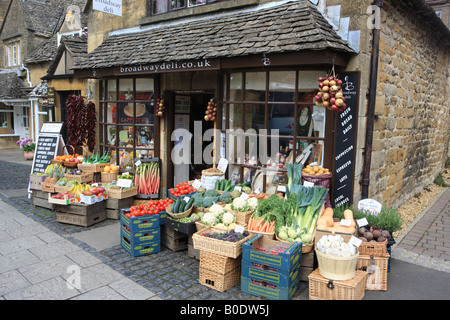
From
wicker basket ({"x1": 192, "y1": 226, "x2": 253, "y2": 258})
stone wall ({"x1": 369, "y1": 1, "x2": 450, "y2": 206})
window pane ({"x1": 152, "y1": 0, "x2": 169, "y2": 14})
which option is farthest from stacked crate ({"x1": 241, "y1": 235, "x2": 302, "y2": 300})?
window pane ({"x1": 152, "y1": 0, "x2": 169, "y2": 14})

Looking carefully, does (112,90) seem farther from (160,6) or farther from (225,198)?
(225,198)

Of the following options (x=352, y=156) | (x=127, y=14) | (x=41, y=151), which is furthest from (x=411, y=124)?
(x=41, y=151)

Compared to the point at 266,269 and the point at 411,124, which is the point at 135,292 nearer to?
the point at 266,269

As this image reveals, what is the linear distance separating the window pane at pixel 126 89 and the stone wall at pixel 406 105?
19.1 feet

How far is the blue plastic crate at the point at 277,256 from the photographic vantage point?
418cm

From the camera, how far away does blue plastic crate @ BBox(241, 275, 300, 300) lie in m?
4.23

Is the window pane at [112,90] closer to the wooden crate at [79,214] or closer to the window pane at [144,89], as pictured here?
the window pane at [144,89]

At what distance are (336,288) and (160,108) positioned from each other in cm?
582

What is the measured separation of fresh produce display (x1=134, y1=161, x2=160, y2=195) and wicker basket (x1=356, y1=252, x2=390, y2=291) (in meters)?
4.91

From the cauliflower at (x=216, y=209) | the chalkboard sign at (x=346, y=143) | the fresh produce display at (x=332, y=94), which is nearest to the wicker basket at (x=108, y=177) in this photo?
the cauliflower at (x=216, y=209)

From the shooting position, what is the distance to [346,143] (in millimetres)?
5875

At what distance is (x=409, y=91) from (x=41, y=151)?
30.2 feet

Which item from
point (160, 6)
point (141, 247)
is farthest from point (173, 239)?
point (160, 6)

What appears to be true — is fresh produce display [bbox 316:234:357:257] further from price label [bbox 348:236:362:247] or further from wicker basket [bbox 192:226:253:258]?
wicker basket [bbox 192:226:253:258]
